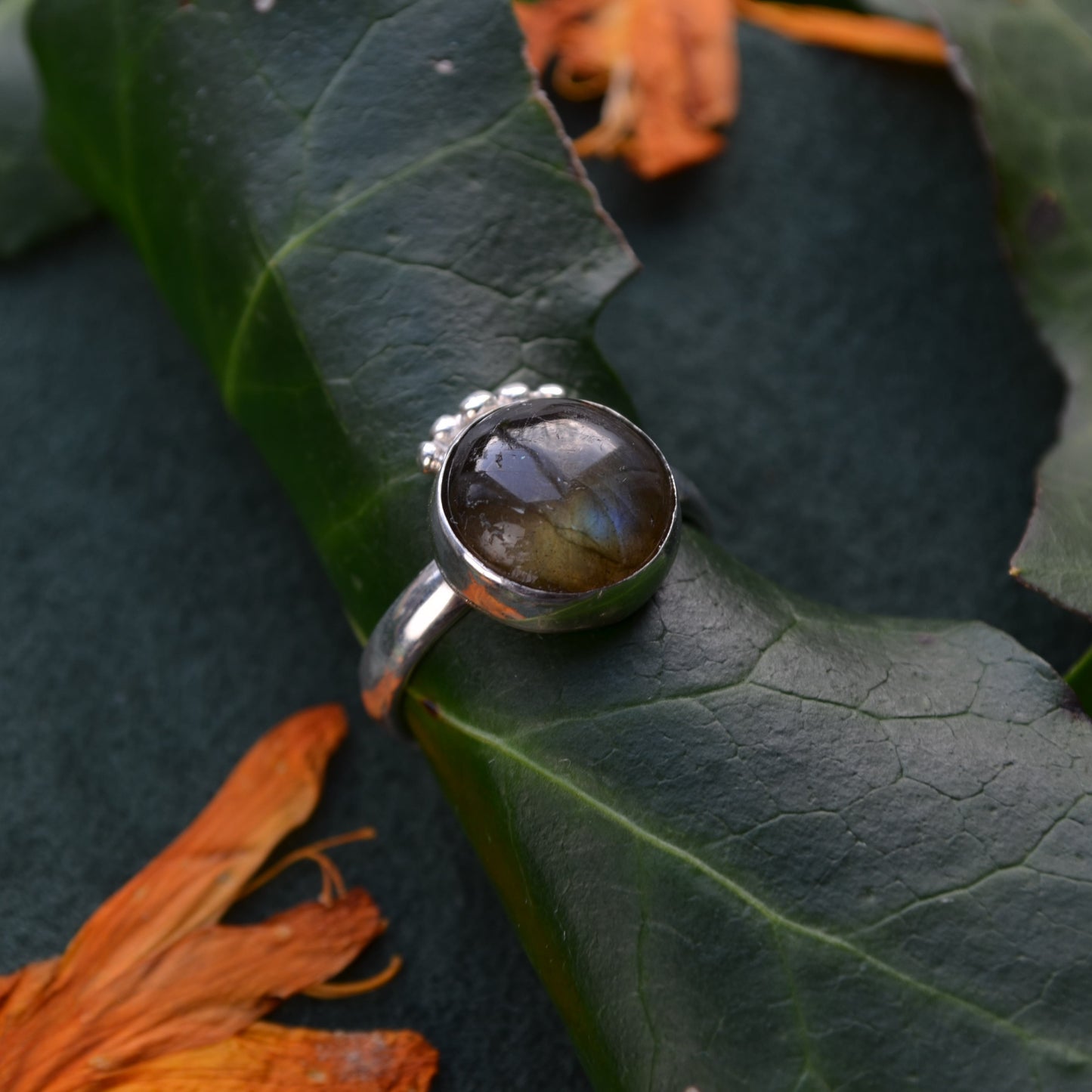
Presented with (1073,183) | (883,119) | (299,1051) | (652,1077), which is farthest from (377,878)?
(883,119)

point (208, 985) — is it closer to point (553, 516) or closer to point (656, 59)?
point (553, 516)

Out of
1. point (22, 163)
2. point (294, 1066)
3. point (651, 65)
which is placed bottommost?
point (294, 1066)

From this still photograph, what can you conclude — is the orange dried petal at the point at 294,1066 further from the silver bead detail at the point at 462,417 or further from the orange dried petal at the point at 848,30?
the orange dried petal at the point at 848,30

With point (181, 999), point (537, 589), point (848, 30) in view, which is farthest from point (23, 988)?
point (848, 30)

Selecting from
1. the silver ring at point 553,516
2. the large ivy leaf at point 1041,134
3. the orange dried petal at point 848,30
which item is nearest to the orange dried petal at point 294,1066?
the silver ring at point 553,516

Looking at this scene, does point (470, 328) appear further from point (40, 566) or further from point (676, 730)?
point (40, 566)

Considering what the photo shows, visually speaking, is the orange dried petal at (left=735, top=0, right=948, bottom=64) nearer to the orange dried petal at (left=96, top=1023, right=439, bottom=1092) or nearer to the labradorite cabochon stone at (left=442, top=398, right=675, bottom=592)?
the labradorite cabochon stone at (left=442, top=398, right=675, bottom=592)
